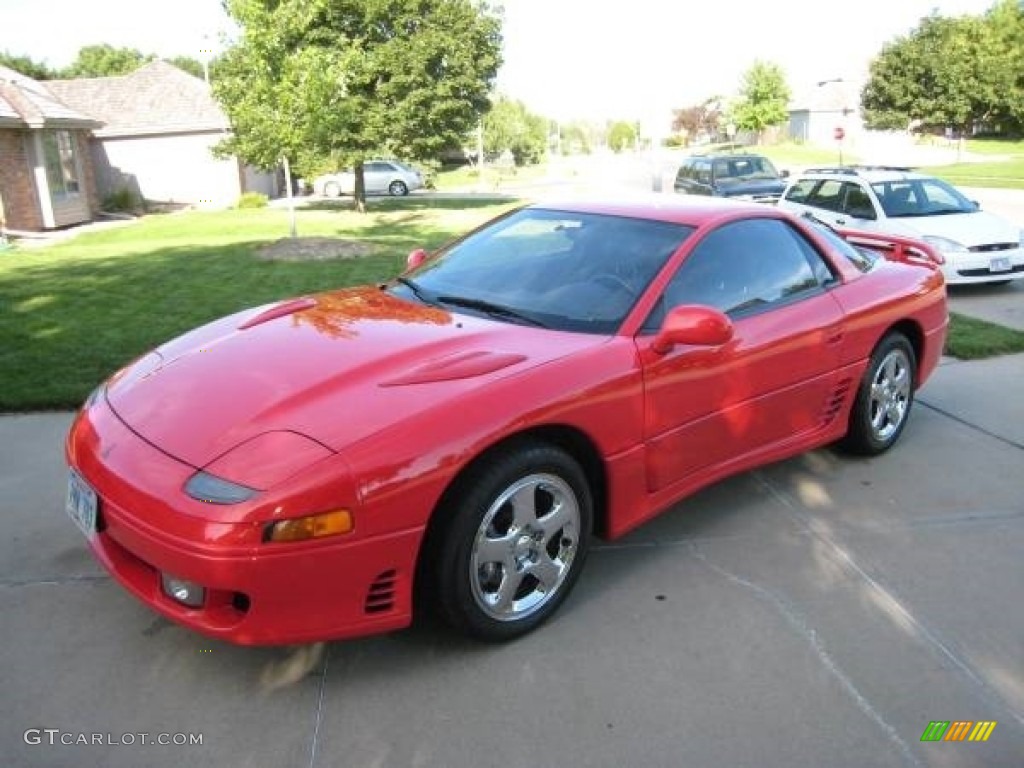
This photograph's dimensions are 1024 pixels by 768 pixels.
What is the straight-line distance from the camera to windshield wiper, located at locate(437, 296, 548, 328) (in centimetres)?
354

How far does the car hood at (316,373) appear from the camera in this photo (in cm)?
281

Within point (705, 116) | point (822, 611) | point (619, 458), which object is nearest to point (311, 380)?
point (619, 458)

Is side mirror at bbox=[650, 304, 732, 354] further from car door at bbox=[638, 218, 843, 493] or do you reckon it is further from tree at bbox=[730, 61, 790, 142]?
tree at bbox=[730, 61, 790, 142]

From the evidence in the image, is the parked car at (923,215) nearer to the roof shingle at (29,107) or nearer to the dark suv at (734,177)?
the dark suv at (734,177)

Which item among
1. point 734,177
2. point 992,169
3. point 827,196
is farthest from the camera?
point 992,169

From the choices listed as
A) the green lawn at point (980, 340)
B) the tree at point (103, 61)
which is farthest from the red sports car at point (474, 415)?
the tree at point (103, 61)

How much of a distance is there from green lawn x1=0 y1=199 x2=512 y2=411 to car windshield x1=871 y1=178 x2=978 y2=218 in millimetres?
6189

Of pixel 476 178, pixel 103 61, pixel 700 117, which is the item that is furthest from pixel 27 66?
pixel 700 117

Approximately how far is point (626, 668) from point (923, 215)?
926 cm

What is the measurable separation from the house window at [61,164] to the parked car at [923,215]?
18451mm

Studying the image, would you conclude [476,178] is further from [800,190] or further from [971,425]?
[971,425]

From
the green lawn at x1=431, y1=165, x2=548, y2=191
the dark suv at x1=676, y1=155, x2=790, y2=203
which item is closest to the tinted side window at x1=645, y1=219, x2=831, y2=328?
the dark suv at x1=676, y1=155, x2=790, y2=203

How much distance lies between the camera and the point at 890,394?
15.9 feet

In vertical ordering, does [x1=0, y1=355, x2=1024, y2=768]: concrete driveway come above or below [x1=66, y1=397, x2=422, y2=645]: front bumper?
below
